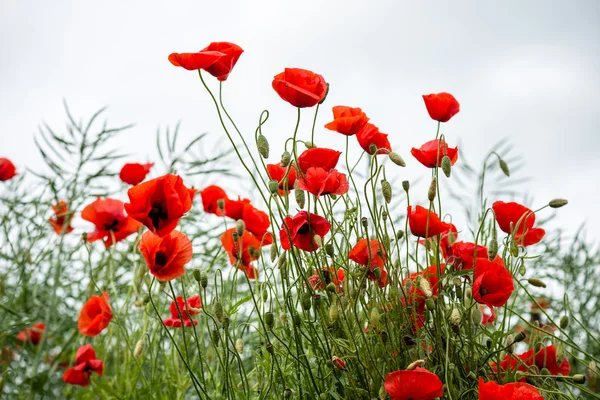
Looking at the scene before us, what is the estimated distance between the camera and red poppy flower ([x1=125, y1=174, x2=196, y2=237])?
913 millimetres

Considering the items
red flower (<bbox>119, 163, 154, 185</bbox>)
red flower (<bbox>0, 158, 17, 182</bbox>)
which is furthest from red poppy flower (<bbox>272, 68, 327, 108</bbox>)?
red flower (<bbox>0, 158, 17, 182</bbox>)

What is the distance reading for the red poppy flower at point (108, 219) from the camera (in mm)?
1461

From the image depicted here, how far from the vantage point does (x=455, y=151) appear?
1104 millimetres

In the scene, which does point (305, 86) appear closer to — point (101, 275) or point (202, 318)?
point (202, 318)

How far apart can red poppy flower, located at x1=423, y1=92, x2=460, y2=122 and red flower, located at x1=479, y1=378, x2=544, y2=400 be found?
1.59ft

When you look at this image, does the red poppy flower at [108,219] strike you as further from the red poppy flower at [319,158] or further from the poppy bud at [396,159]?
the poppy bud at [396,159]

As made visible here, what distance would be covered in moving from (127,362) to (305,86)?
804 mm

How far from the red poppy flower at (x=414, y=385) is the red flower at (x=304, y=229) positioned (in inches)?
8.5

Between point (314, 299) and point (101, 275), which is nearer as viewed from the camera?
point (314, 299)

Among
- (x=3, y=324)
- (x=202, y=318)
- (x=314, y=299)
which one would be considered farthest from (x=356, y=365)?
(x=3, y=324)

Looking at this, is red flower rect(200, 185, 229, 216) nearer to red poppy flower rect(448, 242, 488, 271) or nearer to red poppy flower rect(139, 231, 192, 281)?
red poppy flower rect(139, 231, 192, 281)

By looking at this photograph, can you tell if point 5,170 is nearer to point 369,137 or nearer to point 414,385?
point 369,137

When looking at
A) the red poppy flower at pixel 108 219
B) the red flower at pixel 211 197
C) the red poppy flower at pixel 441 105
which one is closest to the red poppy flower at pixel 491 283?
the red poppy flower at pixel 441 105

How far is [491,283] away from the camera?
95 cm
